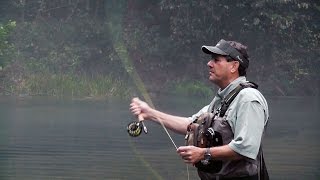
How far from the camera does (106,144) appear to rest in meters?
13.0

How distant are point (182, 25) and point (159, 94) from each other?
9.43 ft

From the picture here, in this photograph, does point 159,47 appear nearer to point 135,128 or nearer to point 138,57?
point 138,57

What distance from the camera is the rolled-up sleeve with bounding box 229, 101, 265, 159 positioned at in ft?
11.3

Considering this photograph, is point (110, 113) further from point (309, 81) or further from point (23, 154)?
point (309, 81)

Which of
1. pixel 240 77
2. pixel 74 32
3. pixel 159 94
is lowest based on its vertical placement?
pixel 159 94

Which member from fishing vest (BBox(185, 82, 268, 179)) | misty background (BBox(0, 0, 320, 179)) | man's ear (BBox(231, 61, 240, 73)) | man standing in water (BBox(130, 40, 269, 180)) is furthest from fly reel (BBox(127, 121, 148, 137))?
misty background (BBox(0, 0, 320, 179))

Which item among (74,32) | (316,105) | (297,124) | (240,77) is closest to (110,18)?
(74,32)

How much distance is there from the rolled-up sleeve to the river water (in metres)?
5.68

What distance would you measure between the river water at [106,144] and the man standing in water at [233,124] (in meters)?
5.49

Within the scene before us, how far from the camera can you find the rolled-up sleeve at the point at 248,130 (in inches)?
136

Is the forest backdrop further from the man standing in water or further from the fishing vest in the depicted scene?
the fishing vest

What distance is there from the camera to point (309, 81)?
→ 27.4 m

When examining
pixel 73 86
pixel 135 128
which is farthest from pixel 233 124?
pixel 73 86

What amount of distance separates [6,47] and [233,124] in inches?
1027
